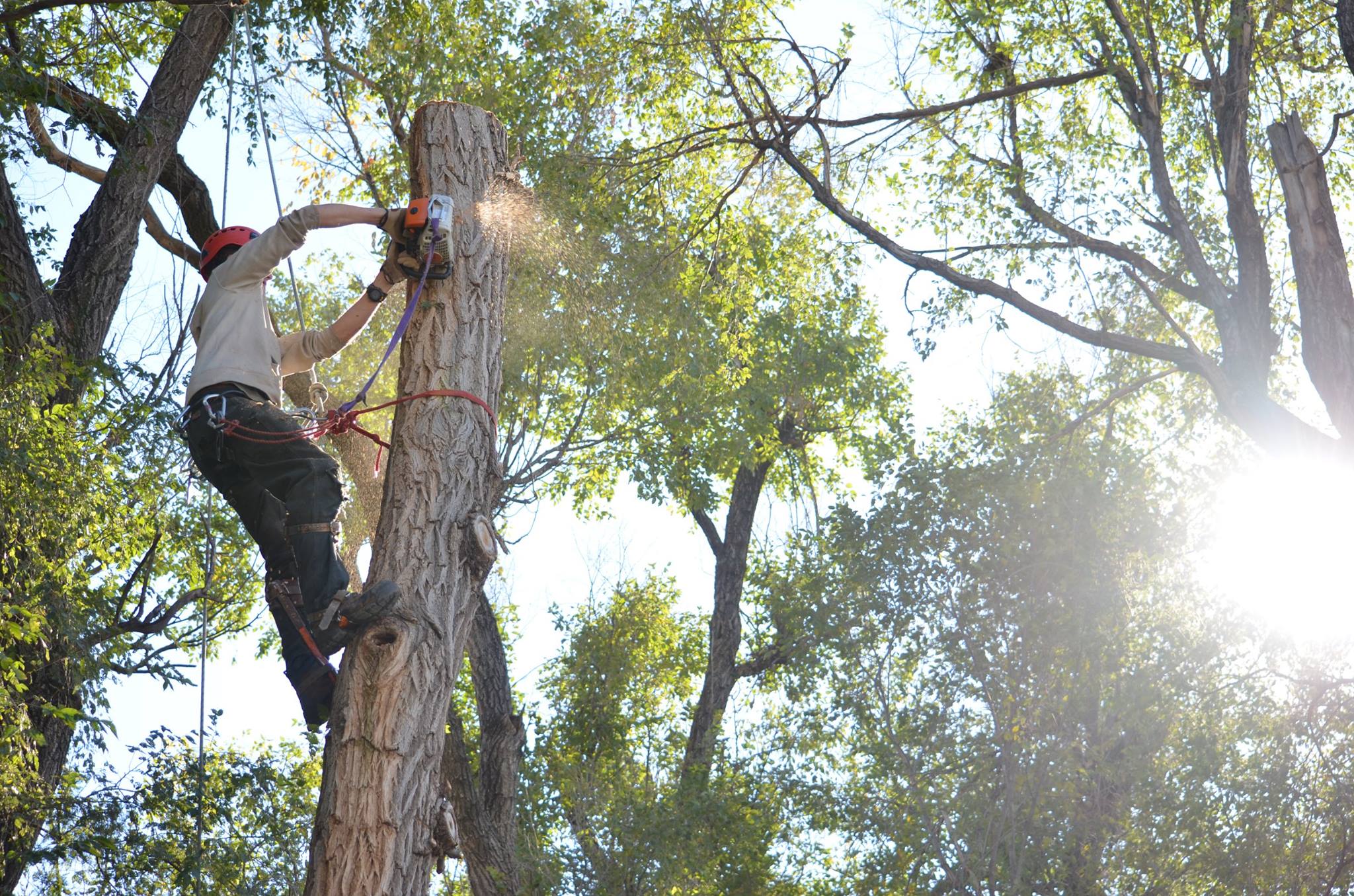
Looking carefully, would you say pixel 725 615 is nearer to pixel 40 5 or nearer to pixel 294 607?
pixel 40 5

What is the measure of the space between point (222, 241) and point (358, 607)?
6.30ft

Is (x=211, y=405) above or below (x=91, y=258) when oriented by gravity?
below

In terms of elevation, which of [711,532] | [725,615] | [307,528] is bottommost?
[307,528]

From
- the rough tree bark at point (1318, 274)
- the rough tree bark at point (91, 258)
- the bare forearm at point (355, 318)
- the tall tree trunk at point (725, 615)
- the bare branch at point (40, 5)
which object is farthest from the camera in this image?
the tall tree trunk at point (725, 615)

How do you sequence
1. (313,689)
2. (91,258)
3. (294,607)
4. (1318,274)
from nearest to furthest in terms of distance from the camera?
(313,689), (294,607), (91,258), (1318,274)

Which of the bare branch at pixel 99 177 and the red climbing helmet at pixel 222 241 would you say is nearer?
the red climbing helmet at pixel 222 241

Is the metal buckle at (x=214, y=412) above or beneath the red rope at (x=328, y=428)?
above

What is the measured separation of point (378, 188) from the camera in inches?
466

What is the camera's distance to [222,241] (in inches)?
195

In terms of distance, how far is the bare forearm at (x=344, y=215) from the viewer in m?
4.44

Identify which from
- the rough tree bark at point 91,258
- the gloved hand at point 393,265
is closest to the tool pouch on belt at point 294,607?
the gloved hand at point 393,265

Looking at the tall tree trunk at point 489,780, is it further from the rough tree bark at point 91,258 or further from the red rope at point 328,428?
the red rope at point 328,428

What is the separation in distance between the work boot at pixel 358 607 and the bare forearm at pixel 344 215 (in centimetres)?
133

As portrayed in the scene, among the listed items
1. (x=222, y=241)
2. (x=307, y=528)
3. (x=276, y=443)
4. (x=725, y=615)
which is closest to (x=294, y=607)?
(x=307, y=528)
